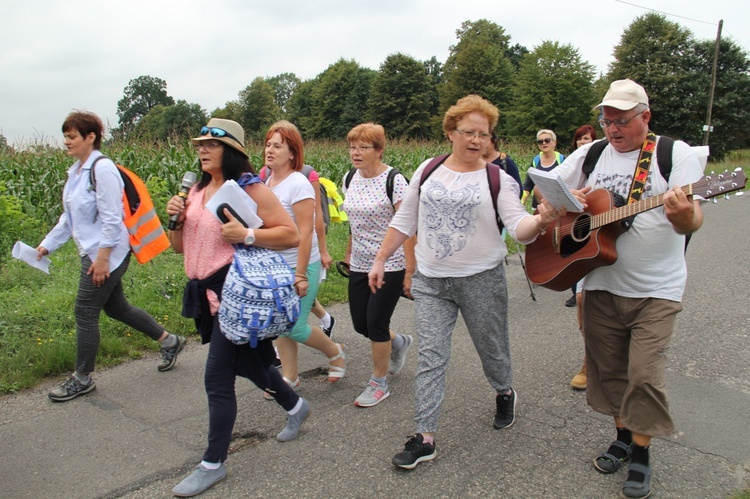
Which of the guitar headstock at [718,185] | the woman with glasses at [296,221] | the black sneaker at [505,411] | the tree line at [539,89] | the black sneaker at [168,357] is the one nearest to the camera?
the guitar headstock at [718,185]

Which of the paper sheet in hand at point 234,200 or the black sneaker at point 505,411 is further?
the black sneaker at point 505,411

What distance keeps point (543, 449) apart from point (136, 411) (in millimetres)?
2620

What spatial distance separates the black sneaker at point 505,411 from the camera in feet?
11.8

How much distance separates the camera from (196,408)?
13.1 feet

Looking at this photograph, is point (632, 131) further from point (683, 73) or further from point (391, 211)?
point (683, 73)

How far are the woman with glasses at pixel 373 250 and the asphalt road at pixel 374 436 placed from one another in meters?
0.27

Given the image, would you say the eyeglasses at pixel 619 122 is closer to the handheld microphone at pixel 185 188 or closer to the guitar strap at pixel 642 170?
the guitar strap at pixel 642 170

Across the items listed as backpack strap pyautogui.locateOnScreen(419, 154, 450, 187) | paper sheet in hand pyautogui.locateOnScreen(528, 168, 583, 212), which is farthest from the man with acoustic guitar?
backpack strap pyautogui.locateOnScreen(419, 154, 450, 187)

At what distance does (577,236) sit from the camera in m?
3.21

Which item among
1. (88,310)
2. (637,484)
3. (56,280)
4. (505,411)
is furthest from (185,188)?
(56,280)

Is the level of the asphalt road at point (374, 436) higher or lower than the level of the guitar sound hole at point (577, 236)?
lower

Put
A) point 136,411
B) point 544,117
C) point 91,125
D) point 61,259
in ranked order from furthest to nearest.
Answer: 1. point 544,117
2. point 61,259
3. point 91,125
4. point 136,411

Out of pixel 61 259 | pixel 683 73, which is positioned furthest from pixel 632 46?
pixel 61 259

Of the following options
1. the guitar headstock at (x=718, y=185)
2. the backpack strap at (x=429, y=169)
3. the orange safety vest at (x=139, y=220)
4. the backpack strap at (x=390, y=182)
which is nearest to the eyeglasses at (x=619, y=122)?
the guitar headstock at (x=718, y=185)
